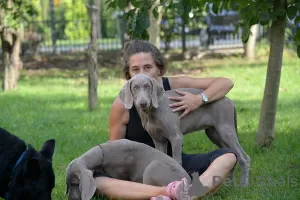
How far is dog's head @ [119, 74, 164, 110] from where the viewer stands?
14.7ft

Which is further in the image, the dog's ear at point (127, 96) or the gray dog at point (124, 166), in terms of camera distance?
the dog's ear at point (127, 96)

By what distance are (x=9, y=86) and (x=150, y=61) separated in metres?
7.80

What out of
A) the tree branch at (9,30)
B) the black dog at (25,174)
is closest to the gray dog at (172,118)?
the black dog at (25,174)

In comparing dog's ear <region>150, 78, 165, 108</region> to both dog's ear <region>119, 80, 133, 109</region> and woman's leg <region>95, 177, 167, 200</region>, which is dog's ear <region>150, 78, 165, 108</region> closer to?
dog's ear <region>119, 80, 133, 109</region>

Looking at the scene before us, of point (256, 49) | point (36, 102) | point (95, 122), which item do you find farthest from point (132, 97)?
point (256, 49)

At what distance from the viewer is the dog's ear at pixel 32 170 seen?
153 inches

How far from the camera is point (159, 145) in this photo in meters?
4.96

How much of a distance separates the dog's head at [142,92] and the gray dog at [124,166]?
1.16 feet

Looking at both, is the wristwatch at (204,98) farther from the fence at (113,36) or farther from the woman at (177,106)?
the fence at (113,36)

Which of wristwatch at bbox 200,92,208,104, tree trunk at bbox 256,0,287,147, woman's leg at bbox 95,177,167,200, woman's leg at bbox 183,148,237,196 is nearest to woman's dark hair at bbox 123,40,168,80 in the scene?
wristwatch at bbox 200,92,208,104

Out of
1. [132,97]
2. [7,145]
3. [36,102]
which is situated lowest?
[36,102]

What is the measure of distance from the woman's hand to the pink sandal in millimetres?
863

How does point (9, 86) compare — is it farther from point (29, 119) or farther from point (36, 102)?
point (29, 119)

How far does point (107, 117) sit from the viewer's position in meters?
8.72
